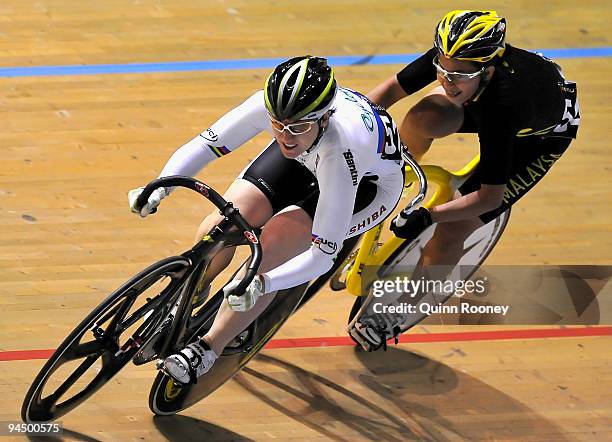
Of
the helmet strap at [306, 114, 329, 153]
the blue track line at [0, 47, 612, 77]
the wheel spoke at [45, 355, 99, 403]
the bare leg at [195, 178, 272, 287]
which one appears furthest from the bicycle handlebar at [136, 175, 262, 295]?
the blue track line at [0, 47, 612, 77]

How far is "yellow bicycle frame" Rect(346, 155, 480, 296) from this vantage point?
470 cm

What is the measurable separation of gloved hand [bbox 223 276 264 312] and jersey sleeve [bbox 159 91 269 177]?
21.7 inches

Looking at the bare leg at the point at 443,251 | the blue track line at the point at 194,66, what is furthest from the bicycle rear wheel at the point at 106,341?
the blue track line at the point at 194,66

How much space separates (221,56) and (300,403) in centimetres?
300

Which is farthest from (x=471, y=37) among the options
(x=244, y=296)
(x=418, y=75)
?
(x=244, y=296)

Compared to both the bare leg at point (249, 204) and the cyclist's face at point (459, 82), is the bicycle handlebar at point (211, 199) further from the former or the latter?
the cyclist's face at point (459, 82)

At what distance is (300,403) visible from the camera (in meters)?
4.63

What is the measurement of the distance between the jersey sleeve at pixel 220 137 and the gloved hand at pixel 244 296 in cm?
55

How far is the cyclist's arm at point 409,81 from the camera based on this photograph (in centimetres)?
452

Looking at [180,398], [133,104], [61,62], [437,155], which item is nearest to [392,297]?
[180,398]

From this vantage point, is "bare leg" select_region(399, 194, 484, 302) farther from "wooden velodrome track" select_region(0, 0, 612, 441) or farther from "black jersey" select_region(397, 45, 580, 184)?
"black jersey" select_region(397, 45, 580, 184)

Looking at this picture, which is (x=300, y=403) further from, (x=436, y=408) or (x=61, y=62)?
(x=61, y=62)

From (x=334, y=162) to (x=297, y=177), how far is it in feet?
1.42

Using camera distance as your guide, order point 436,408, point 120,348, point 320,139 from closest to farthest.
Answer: point 320,139, point 120,348, point 436,408
